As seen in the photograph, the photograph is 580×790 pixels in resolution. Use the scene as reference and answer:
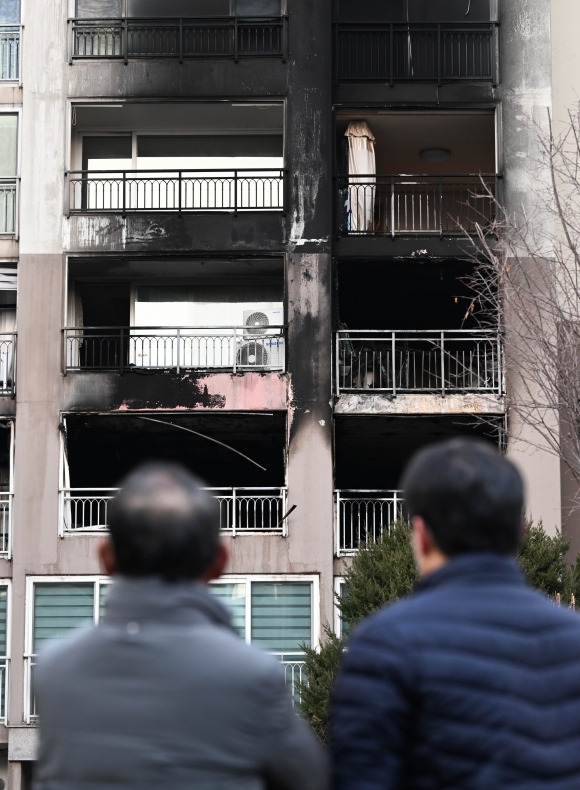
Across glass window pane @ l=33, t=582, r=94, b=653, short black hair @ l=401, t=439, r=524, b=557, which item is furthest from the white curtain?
short black hair @ l=401, t=439, r=524, b=557

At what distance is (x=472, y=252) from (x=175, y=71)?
6278 millimetres

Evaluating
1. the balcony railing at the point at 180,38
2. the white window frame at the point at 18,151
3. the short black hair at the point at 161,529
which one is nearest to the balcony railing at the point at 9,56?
the white window frame at the point at 18,151

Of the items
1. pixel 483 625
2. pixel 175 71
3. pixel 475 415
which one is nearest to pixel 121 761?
pixel 483 625

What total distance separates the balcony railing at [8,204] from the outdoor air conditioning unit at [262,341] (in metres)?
4.59

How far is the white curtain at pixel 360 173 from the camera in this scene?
24734mm

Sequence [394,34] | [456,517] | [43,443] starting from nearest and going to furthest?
[456,517]
[43,443]
[394,34]

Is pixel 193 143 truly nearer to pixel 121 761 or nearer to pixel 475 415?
pixel 475 415

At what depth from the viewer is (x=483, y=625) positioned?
3295 millimetres

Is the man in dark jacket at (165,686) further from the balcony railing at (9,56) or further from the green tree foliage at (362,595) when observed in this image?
the balcony railing at (9,56)

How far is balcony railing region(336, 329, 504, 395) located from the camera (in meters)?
23.5

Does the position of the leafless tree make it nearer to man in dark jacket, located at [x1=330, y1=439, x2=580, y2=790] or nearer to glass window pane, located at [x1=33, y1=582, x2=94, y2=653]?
glass window pane, located at [x1=33, y1=582, x2=94, y2=653]

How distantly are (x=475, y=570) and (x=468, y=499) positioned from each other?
18 centimetres

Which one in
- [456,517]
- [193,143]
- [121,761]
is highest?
[193,143]

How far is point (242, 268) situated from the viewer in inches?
977
